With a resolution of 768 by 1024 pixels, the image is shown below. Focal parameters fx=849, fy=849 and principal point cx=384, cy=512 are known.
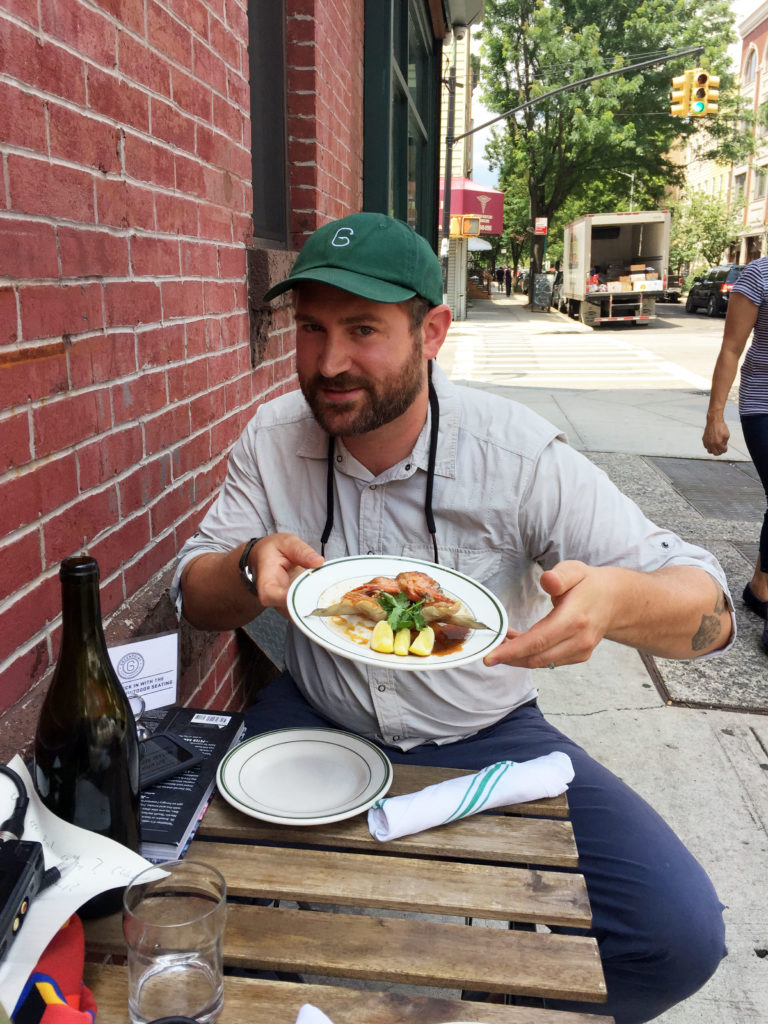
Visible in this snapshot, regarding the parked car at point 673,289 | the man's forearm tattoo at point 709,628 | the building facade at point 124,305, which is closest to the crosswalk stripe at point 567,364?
the building facade at point 124,305

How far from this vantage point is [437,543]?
221 centimetres

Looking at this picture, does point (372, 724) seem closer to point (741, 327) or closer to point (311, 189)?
point (311, 189)

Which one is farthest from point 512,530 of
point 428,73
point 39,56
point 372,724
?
point 428,73

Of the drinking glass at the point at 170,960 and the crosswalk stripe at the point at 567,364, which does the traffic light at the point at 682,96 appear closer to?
the crosswalk stripe at the point at 567,364

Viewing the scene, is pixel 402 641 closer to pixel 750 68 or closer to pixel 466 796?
pixel 466 796

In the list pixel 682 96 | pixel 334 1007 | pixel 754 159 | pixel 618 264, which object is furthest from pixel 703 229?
pixel 334 1007

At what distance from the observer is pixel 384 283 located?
2.02 metres

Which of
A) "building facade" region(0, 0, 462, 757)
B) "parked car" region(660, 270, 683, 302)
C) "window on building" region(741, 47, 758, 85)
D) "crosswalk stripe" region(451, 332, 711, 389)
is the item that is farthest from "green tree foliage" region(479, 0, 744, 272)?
"building facade" region(0, 0, 462, 757)

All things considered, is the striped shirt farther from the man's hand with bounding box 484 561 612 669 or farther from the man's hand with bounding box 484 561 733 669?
the man's hand with bounding box 484 561 612 669

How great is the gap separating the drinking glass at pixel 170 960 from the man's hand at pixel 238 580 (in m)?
0.65

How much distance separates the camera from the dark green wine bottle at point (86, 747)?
1.27 metres

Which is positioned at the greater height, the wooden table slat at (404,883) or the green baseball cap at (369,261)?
the green baseball cap at (369,261)

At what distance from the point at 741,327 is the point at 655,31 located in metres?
30.6

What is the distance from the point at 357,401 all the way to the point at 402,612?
65cm
